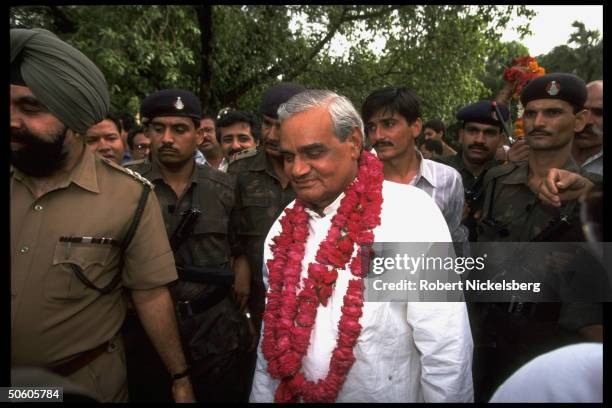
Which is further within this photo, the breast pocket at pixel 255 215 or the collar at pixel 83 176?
the breast pocket at pixel 255 215

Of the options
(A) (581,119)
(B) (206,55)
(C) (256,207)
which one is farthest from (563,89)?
(B) (206,55)

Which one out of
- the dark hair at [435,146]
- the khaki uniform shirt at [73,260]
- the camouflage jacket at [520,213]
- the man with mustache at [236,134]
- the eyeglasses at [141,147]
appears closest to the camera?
the khaki uniform shirt at [73,260]

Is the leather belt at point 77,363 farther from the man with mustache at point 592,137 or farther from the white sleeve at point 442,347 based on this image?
the man with mustache at point 592,137

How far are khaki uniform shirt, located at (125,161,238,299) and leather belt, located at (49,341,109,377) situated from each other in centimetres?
89

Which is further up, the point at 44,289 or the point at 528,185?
the point at 528,185

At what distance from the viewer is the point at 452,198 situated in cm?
338

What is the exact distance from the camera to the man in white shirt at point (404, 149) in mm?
3385

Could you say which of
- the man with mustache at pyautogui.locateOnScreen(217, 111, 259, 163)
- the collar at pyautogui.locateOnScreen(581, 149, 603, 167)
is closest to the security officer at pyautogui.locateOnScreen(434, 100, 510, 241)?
the collar at pyautogui.locateOnScreen(581, 149, 603, 167)

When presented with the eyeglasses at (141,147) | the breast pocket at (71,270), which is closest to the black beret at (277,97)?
the breast pocket at (71,270)

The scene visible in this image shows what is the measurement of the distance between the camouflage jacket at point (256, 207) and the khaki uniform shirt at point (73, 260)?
1308 millimetres

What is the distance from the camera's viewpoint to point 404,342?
201 cm

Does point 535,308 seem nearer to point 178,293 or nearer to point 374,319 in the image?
point 374,319

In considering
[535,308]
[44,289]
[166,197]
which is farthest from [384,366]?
[166,197]
